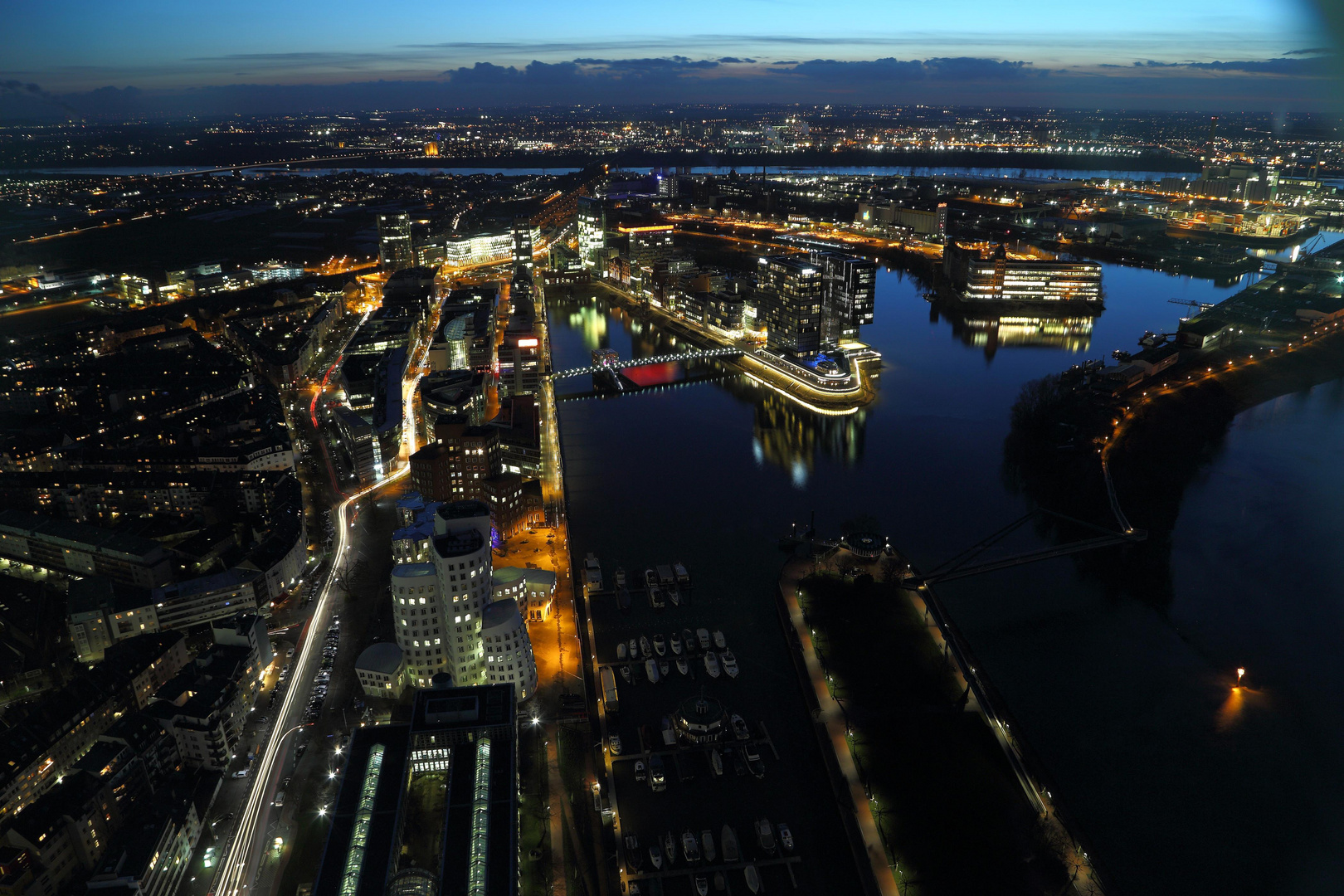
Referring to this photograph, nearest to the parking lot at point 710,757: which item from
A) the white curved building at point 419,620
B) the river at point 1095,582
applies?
the river at point 1095,582

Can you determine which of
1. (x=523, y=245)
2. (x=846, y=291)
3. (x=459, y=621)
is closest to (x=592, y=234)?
(x=523, y=245)

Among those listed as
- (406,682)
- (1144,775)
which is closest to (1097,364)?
(1144,775)

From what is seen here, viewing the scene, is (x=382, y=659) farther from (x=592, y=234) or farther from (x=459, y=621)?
(x=592, y=234)

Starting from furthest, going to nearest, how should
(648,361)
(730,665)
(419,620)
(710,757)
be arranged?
(648,361)
(730,665)
(419,620)
(710,757)

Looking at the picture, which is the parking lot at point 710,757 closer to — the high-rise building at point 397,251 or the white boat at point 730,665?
the white boat at point 730,665

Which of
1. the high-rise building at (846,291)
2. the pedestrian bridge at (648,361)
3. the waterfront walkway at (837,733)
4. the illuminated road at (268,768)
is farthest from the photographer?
the high-rise building at (846,291)
